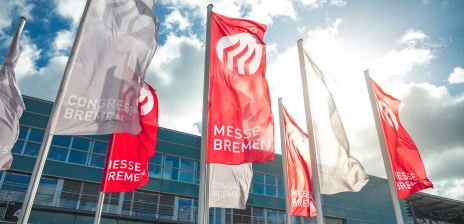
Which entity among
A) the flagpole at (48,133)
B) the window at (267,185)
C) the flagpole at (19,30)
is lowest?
the flagpole at (48,133)

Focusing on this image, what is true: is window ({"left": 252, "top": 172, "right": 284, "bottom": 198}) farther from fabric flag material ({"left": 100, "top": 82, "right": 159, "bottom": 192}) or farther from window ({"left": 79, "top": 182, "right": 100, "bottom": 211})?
fabric flag material ({"left": 100, "top": 82, "right": 159, "bottom": 192})

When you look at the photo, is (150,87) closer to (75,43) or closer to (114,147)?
(114,147)

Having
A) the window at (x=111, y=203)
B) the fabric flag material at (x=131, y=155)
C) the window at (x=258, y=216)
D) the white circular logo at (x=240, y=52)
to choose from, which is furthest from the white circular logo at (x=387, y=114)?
the window at (x=258, y=216)

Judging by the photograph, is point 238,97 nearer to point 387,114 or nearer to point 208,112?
point 208,112

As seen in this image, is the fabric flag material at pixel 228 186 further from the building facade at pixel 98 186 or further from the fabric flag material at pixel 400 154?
the building facade at pixel 98 186

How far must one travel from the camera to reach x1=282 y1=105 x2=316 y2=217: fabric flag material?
13.9 meters

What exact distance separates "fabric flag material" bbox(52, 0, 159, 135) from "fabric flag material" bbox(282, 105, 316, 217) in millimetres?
7477

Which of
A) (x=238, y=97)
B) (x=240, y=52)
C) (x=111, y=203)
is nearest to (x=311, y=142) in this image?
(x=238, y=97)

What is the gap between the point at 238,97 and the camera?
30.8 feet

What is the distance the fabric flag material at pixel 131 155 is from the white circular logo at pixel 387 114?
28.1ft

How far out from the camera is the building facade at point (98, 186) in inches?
899

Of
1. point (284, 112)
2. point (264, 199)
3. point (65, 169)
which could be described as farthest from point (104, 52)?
point (264, 199)

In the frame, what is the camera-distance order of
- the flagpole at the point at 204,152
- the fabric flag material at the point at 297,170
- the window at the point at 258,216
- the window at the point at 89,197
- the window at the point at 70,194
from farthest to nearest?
the window at the point at 258,216
the window at the point at 89,197
the window at the point at 70,194
the fabric flag material at the point at 297,170
the flagpole at the point at 204,152

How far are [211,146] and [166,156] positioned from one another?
20793 mm
